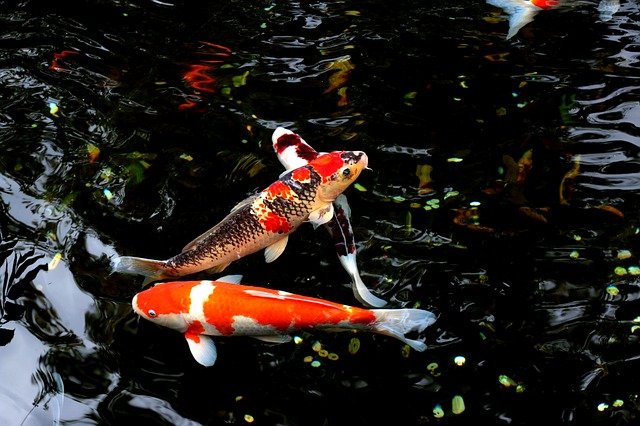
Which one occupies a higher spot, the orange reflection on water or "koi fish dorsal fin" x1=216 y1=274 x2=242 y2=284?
the orange reflection on water

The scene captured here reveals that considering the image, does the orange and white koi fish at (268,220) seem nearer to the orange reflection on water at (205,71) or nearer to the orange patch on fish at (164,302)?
the orange patch on fish at (164,302)

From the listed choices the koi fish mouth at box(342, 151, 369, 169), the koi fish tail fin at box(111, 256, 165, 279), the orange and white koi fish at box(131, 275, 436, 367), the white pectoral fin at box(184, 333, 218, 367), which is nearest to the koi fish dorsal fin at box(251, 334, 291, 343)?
the orange and white koi fish at box(131, 275, 436, 367)

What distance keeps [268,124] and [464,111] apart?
4.11 feet

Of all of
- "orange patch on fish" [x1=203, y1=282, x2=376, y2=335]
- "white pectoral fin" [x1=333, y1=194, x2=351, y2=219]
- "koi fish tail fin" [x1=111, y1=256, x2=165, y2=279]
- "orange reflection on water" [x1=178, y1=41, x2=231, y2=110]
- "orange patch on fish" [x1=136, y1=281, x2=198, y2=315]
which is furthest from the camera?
"orange reflection on water" [x1=178, y1=41, x2=231, y2=110]

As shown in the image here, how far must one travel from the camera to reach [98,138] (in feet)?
14.9

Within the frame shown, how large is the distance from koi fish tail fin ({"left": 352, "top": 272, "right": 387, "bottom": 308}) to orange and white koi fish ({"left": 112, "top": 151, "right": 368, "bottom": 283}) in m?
0.37

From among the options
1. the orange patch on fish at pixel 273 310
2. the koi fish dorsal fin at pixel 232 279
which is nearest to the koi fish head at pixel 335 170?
the koi fish dorsal fin at pixel 232 279

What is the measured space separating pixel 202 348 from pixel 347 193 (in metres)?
1.28

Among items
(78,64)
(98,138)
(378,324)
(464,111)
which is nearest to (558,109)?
(464,111)

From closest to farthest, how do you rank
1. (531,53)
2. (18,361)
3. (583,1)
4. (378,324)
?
(378,324), (18,361), (531,53), (583,1)

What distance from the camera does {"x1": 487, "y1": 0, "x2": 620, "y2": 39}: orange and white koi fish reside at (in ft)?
17.1

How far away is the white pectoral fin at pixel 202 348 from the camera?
10.6 feet

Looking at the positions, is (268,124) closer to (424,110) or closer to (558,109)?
(424,110)

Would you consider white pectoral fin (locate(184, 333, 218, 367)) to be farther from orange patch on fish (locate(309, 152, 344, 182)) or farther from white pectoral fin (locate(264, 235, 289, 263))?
orange patch on fish (locate(309, 152, 344, 182))
